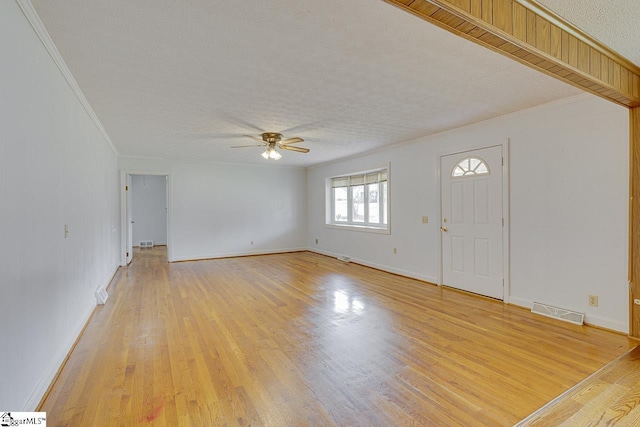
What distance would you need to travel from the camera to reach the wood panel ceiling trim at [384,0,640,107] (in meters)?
1.28

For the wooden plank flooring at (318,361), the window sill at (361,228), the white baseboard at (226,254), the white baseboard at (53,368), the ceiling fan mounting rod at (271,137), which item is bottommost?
the wooden plank flooring at (318,361)

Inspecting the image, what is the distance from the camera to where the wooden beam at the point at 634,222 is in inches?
99.6

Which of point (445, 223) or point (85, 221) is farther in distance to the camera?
point (445, 223)

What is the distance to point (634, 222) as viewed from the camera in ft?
8.43

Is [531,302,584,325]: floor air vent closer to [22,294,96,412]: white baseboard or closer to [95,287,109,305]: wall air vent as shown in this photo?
[22,294,96,412]: white baseboard

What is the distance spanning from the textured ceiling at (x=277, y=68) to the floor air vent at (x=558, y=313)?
2223 mm

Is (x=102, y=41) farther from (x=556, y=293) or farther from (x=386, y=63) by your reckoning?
(x=556, y=293)

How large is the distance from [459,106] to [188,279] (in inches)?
187

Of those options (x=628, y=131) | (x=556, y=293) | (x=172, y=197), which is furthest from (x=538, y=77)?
(x=172, y=197)

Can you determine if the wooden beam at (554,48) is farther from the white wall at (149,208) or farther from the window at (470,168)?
the white wall at (149,208)

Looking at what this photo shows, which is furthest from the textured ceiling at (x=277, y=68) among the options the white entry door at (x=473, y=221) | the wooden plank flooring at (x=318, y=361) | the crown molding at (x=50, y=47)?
the wooden plank flooring at (x=318, y=361)

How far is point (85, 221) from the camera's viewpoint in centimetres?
314

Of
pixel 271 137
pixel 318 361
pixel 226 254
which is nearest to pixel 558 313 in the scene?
pixel 318 361

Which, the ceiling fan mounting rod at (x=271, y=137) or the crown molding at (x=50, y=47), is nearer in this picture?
the crown molding at (x=50, y=47)
